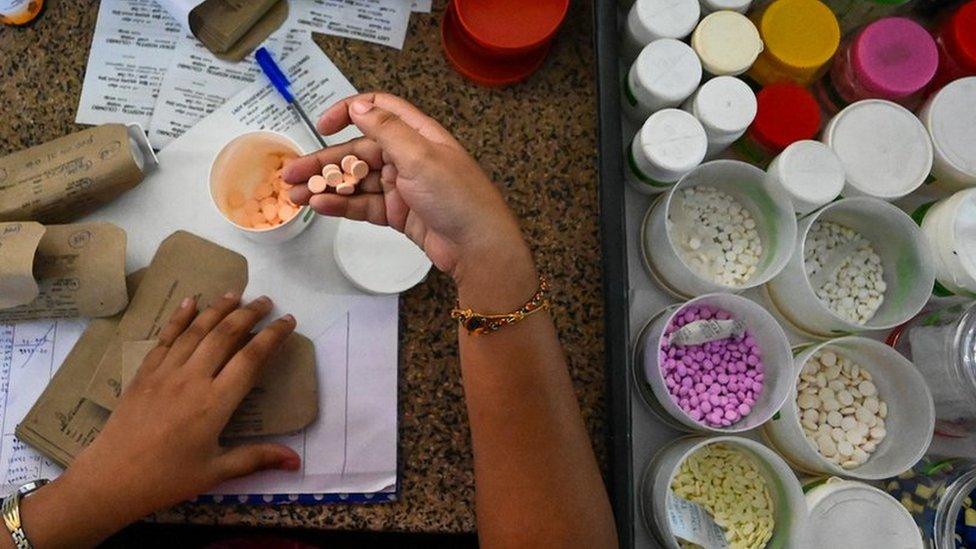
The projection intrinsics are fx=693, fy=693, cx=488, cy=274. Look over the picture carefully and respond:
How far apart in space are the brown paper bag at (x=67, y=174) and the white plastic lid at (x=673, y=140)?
0.50 m

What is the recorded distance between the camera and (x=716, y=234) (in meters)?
0.70

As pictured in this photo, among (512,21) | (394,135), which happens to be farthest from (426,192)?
(512,21)

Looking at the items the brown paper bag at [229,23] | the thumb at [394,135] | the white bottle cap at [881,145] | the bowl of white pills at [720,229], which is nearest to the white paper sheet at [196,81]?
the brown paper bag at [229,23]

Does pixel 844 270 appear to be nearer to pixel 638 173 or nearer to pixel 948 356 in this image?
pixel 948 356

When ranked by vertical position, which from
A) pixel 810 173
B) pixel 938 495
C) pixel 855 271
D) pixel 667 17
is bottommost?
pixel 938 495

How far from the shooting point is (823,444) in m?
0.65

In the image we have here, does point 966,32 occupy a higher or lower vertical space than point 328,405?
higher

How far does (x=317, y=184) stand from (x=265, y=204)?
3.4 inches

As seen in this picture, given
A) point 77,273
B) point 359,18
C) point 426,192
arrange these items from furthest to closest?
point 359,18 → point 77,273 → point 426,192

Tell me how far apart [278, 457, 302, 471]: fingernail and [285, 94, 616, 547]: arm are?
179 mm

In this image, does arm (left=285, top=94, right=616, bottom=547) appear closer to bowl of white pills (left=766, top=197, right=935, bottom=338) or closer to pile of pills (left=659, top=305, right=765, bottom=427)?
pile of pills (left=659, top=305, right=765, bottom=427)

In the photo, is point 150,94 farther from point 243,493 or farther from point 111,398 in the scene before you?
point 243,493

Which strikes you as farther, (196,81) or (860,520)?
(196,81)

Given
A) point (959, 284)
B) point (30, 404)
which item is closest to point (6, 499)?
point (30, 404)
